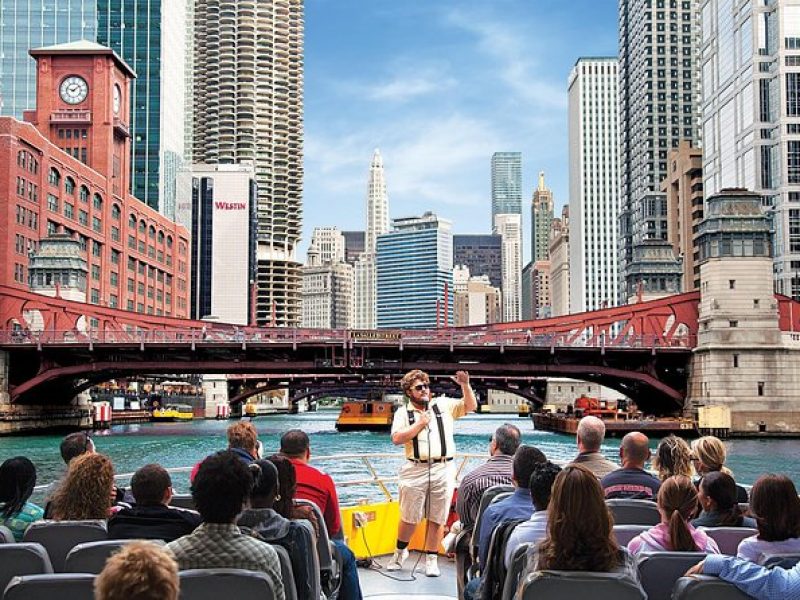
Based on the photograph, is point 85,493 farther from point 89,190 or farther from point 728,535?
point 89,190

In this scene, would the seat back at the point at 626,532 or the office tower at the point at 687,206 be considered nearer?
the seat back at the point at 626,532

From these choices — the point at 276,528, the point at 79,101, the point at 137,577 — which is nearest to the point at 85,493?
the point at 276,528

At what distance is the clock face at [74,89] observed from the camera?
113 meters

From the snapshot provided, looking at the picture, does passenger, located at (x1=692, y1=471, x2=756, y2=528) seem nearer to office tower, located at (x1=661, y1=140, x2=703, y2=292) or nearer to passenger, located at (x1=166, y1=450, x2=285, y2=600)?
passenger, located at (x1=166, y1=450, x2=285, y2=600)

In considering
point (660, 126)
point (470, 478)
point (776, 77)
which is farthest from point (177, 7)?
point (470, 478)

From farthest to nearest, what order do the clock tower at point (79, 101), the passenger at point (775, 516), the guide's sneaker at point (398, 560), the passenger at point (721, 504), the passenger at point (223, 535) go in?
1. the clock tower at point (79, 101)
2. the guide's sneaker at point (398, 560)
3. the passenger at point (721, 504)
4. the passenger at point (775, 516)
5. the passenger at point (223, 535)

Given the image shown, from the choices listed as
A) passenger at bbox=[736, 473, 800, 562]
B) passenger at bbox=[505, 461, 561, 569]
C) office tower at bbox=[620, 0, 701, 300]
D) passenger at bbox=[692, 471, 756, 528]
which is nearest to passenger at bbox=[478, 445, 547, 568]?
passenger at bbox=[505, 461, 561, 569]

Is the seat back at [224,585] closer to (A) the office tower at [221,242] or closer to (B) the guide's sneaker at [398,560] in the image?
(B) the guide's sneaker at [398,560]

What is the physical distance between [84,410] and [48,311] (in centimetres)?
1114

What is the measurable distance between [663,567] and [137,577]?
3.31m

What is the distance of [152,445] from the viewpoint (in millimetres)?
61125

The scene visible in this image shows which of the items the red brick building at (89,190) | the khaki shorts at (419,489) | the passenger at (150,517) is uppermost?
the red brick building at (89,190)

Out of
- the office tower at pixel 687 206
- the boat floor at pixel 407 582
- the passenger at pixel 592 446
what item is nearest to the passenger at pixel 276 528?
the passenger at pixel 592 446

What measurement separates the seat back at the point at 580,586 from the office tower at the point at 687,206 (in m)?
137
